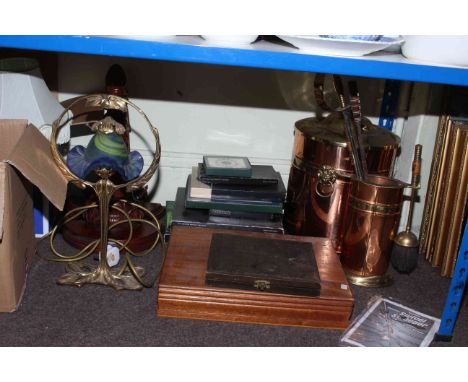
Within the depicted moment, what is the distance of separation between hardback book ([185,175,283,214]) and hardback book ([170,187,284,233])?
0.03m

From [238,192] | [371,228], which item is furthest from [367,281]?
[238,192]

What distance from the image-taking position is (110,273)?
111 cm

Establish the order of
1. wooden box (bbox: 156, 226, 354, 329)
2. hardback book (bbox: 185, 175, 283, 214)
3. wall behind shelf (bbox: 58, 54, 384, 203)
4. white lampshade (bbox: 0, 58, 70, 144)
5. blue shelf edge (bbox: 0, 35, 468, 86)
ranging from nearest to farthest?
1. blue shelf edge (bbox: 0, 35, 468, 86)
2. wooden box (bbox: 156, 226, 354, 329)
3. white lampshade (bbox: 0, 58, 70, 144)
4. hardback book (bbox: 185, 175, 283, 214)
5. wall behind shelf (bbox: 58, 54, 384, 203)

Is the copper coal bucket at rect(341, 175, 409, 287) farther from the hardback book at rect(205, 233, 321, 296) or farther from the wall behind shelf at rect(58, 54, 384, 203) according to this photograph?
the wall behind shelf at rect(58, 54, 384, 203)

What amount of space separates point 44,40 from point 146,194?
0.60m

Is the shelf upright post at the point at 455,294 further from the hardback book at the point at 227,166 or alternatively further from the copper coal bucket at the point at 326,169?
the hardback book at the point at 227,166

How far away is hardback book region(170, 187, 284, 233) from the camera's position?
1.23 metres

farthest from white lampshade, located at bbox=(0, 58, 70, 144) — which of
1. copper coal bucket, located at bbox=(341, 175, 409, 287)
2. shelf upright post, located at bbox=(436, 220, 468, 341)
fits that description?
shelf upright post, located at bbox=(436, 220, 468, 341)

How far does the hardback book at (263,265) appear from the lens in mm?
1005

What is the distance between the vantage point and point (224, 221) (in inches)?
49.0

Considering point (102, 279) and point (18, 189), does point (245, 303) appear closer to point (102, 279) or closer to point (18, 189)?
point (102, 279)

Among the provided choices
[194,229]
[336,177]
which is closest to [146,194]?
[194,229]

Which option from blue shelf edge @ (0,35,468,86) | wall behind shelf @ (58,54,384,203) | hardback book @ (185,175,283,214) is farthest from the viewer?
wall behind shelf @ (58,54,384,203)

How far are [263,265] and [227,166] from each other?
299 mm
